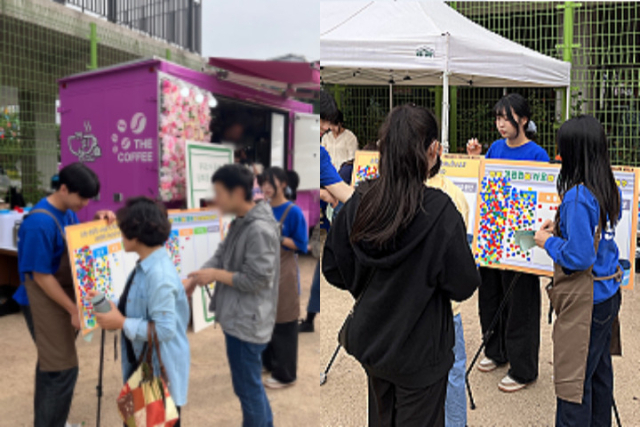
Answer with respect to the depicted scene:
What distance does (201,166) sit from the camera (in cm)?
61

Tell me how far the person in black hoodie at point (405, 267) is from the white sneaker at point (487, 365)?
1582 millimetres

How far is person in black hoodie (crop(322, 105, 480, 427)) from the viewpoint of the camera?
1.24m

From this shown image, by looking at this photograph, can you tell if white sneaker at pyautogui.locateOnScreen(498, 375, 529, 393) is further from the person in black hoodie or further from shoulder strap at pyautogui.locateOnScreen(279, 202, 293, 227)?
shoulder strap at pyautogui.locateOnScreen(279, 202, 293, 227)

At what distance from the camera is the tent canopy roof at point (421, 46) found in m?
3.83

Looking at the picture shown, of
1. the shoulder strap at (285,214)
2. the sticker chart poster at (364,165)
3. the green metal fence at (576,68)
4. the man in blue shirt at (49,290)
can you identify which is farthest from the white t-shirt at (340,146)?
the shoulder strap at (285,214)

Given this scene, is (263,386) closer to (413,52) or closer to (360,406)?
(360,406)

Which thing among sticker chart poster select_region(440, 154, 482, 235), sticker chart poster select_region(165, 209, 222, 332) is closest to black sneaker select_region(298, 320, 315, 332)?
sticker chart poster select_region(165, 209, 222, 332)

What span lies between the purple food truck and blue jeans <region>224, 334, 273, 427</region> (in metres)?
0.19

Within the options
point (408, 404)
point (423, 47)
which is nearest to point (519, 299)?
point (408, 404)

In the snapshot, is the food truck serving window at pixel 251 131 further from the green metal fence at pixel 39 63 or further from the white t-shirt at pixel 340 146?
the white t-shirt at pixel 340 146

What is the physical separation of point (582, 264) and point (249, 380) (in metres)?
1.35

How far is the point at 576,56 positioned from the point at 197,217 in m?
6.00

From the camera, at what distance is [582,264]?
66.2 inches

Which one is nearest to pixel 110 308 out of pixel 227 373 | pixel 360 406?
pixel 227 373
